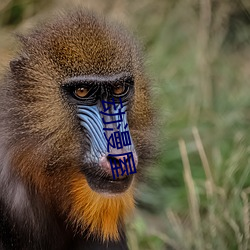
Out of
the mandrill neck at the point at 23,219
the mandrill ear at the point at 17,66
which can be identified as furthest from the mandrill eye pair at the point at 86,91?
the mandrill neck at the point at 23,219

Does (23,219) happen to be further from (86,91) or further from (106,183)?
(86,91)

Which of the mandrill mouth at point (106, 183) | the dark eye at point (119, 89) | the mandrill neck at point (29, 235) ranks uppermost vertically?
the dark eye at point (119, 89)

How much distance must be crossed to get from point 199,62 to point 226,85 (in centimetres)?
27

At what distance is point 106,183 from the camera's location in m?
3.62

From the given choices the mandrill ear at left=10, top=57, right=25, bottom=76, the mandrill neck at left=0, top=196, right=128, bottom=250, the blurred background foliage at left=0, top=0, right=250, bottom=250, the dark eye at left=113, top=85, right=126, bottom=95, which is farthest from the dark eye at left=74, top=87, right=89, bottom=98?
the mandrill neck at left=0, top=196, right=128, bottom=250

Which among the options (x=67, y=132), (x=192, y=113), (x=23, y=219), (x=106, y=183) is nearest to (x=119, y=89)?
(x=67, y=132)

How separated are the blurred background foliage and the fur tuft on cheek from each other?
0.36 m

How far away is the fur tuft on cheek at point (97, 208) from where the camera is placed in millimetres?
3699

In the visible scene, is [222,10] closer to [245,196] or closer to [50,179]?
[245,196]

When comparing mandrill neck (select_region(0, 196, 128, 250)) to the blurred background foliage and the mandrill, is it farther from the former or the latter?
the blurred background foliage

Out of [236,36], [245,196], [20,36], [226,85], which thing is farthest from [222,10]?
[20,36]

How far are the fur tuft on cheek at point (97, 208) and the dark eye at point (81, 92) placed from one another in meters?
0.33

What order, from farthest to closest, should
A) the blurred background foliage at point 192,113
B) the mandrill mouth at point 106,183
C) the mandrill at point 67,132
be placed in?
the blurred background foliage at point 192,113, the mandrill at point 67,132, the mandrill mouth at point 106,183

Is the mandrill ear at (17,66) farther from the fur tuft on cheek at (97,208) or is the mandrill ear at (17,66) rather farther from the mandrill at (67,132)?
the fur tuft on cheek at (97,208)
